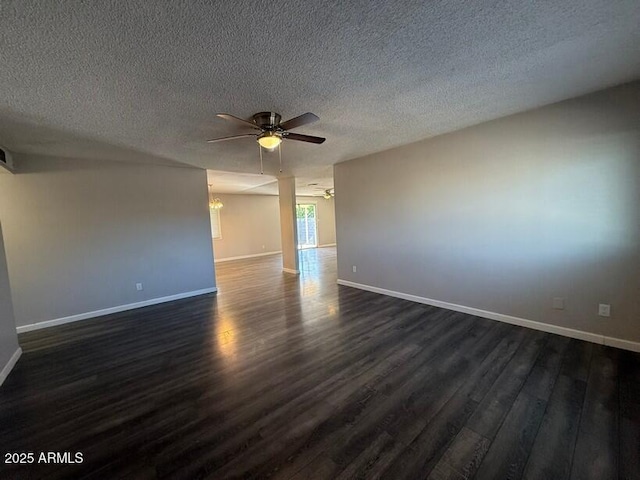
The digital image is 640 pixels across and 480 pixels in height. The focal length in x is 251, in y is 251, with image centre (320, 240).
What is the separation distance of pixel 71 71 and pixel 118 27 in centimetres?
72

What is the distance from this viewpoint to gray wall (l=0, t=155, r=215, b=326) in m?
3.47

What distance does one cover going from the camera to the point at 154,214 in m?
4.43

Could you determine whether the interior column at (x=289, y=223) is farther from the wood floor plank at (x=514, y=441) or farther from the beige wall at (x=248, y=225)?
the wood floor plank at (x=514, y=441)

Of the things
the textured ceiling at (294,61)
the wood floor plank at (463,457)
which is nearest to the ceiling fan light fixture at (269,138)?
the textured ceiling at (294,61)

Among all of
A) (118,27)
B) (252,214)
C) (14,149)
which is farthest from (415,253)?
(252,214)

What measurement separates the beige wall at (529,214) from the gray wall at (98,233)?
368 centimetres

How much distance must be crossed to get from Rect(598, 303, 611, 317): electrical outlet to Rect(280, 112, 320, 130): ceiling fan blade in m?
3.33

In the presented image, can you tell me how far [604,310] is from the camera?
2488 millimetres

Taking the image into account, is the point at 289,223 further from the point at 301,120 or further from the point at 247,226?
the point at 301,120

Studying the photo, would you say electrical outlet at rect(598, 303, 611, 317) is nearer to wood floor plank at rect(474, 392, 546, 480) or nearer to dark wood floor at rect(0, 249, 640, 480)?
dark wood floor at rect(0, 249, 640, 480)

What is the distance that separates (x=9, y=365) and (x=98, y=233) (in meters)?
2.06

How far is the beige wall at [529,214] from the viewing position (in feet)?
7.75

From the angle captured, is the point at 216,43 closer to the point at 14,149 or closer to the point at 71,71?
the point at 71,71

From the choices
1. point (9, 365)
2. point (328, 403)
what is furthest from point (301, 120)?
point (9, 365)
